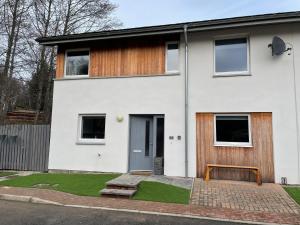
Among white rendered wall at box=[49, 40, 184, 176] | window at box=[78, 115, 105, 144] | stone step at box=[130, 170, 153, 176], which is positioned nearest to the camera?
white rendered wall at box=[49, 40, 184, 176]

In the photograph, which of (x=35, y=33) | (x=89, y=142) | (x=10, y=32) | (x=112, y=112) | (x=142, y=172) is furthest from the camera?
(x=35, y=33)

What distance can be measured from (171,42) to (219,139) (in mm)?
4406

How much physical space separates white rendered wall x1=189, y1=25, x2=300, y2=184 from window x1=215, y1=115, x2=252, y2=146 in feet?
1.22

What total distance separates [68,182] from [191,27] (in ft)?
23.8

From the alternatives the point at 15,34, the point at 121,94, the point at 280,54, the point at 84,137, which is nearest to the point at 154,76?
the point at 121,94

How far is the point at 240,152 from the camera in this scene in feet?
31.7

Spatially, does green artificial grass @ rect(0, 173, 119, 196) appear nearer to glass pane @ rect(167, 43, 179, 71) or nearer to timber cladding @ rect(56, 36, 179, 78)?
timber cladding @ rect(56, 36, 179, 78)

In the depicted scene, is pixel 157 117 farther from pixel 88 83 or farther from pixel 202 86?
pixel 88 83

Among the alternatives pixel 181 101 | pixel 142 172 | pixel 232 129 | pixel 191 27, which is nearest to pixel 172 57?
pixel 191 27

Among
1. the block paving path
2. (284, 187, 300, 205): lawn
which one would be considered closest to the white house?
(284, 187, 300, 205): lawn

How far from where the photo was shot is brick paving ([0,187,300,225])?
585 centimetres

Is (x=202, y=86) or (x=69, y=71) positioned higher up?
(x=69, y=71)

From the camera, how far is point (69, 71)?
12.1 metres

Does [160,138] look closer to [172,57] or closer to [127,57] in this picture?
[172,57]
